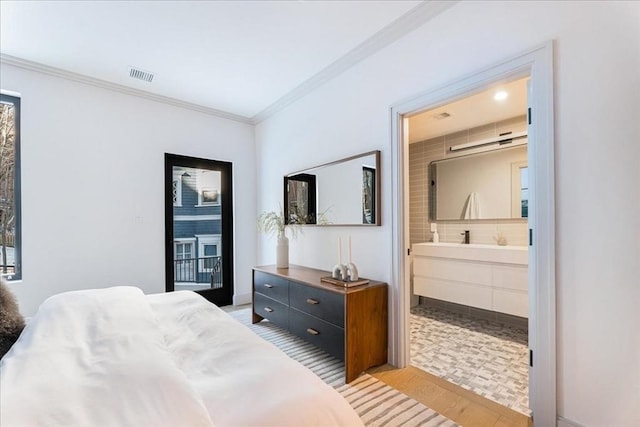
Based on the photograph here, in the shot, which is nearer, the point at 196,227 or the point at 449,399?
the point at 449,399

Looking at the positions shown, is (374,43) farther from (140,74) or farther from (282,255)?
(140,74)

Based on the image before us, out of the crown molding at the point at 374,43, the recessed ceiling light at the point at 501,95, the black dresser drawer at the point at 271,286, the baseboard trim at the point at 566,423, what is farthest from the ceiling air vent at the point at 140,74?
the baseboard trim at the point at 566,423

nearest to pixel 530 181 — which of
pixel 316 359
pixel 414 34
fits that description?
pixel 414 34

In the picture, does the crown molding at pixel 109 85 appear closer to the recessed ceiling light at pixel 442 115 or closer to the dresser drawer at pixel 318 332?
the recessed ceiling light at pixel 442 115

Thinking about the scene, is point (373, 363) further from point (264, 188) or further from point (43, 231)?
point (43, 231)

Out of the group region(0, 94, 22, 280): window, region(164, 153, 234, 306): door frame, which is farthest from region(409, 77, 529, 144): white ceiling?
region(0, 94, 22, 280): window

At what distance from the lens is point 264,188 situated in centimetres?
422

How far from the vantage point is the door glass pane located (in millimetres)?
3791

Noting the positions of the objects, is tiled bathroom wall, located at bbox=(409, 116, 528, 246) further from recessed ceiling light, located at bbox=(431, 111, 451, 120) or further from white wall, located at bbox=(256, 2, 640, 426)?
white wall, located at bbox=(256, 2, 640, 426)

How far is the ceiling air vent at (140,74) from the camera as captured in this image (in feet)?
9.76

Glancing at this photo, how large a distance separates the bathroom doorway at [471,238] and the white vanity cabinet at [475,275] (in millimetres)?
10

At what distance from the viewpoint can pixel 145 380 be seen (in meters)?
0.87

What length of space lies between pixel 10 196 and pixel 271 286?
2641mm

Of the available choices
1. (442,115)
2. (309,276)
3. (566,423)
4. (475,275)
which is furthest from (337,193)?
(566,423)
